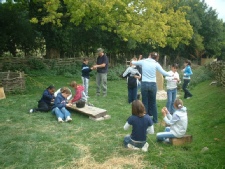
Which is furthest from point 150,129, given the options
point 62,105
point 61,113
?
point 62,105

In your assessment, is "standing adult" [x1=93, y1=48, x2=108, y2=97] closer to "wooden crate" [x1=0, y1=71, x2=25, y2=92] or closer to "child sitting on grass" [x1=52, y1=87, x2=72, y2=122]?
"child sitting on grass" [x1=52, y1=87, x2=72, y2=122]

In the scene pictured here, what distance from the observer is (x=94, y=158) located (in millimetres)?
5543

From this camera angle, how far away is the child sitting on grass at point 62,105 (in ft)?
27.3

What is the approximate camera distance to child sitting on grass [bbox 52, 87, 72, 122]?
27.3ft

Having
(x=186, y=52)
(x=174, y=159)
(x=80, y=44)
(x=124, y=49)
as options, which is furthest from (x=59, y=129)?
(x=186, y=52)

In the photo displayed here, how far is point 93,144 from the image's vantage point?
6.34m

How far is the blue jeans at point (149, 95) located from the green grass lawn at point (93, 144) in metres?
0.49

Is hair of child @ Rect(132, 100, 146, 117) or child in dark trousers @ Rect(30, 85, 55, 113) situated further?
child in dark trousers @ Rect(30, 85, 55, 113)

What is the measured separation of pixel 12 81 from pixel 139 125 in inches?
388

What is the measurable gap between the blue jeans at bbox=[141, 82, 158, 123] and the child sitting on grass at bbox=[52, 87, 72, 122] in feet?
7.78

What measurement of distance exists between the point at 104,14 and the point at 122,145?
12.2m

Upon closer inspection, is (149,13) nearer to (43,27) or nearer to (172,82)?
(43,27)

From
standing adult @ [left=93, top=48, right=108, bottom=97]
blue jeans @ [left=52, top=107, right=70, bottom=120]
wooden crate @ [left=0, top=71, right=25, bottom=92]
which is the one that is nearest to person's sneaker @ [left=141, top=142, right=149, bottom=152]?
blue jeans @ [left=52, top=107, right=70, bottom=120]

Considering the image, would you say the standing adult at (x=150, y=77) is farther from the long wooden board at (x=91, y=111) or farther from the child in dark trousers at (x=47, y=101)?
the child in dark trousers at (x=47, y=101)
